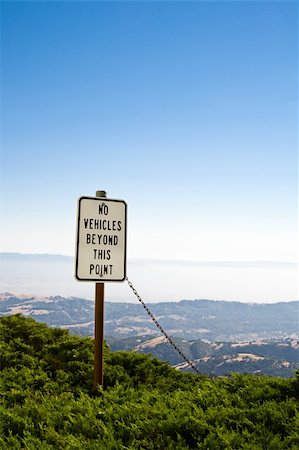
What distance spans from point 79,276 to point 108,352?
2.90 metres

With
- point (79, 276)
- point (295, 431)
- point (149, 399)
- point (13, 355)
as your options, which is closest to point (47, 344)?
point (13, 355)

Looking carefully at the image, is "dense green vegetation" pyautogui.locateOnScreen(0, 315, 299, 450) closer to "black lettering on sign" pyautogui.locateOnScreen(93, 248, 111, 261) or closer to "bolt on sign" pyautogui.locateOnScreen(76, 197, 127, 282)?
"bolt on sign" pyautogui.locateOnScreen(76, 197, 127, 282)

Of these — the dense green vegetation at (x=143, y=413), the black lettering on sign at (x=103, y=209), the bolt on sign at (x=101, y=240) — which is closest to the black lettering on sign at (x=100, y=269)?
the bolt on sign at (x=101, y=240)

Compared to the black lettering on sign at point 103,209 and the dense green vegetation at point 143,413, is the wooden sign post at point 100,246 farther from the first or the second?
the dense green vegetation at point 143,413

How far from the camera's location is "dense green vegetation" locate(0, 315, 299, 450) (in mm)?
4199

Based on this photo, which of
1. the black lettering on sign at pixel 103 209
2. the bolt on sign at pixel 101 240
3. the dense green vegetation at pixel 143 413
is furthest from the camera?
the black lettering on sign at pixel 103 209

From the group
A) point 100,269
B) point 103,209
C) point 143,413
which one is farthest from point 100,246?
point 143,413

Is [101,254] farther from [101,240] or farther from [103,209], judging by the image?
[103,209]

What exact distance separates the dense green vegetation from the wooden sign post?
990 mm

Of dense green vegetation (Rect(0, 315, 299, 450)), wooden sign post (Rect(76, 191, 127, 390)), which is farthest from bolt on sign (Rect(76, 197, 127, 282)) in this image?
dense green vegetation (Rect(0, 315, 299, 450))

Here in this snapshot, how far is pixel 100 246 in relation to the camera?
618cm

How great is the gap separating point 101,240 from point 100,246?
0.26 ft

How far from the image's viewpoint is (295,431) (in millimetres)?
4270

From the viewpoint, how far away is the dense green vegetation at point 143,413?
420cm
